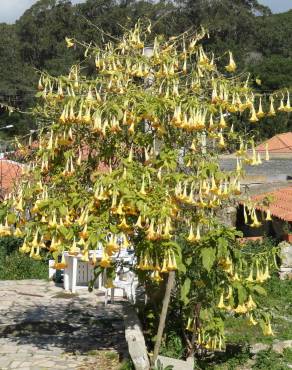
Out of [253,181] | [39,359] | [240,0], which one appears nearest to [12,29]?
[240,0]

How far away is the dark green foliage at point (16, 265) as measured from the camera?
14.0 metres

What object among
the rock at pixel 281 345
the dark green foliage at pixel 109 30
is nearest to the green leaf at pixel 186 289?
the rock at pixel 281 345

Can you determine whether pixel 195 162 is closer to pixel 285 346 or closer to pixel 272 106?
pixel 272 106

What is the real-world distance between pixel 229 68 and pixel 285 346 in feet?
12.8

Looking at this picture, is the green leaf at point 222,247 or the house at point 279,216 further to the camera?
the house at point 279,216

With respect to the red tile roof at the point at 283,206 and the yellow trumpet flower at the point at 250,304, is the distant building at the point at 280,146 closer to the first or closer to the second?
the red tile roof at the point at 283,206

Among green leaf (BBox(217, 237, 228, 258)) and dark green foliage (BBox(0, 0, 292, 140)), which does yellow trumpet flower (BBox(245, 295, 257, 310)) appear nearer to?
green leaf (BBox(217, 237, 228, 258))

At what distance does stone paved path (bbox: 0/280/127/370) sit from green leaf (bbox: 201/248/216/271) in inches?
96.1

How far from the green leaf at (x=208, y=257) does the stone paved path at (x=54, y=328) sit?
96.1 inches

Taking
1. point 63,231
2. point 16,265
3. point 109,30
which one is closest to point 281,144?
point 16,265

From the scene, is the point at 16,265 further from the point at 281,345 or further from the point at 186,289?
the point at 186,289

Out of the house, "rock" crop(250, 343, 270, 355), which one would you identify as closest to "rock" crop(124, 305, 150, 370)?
"rock" crop(250, 343, 270, 355)

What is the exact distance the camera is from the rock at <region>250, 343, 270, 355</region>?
8184 millimetres

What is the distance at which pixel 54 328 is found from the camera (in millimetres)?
9664
